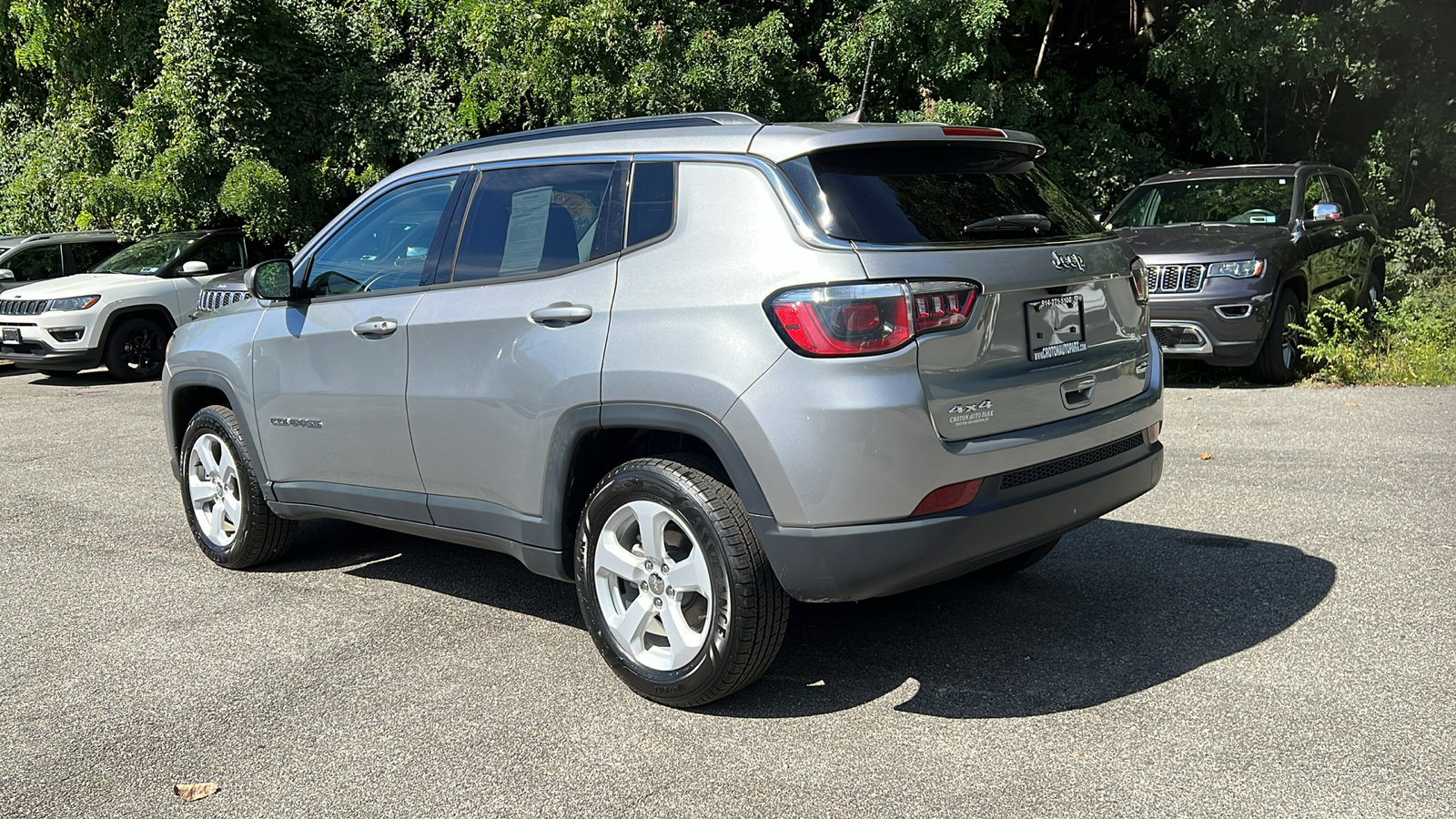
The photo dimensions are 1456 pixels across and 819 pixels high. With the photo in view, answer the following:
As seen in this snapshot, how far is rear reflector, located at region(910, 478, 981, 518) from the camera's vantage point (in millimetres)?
3594

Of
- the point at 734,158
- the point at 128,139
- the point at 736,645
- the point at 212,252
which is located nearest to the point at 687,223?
the point at 734,158

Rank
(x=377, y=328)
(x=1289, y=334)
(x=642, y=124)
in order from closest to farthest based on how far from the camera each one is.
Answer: (x=642, y=124) → (x=377, y=328) → (x=1289, y=334)

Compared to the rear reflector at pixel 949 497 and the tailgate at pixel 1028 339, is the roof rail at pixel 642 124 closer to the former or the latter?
the tailgate at pixel 1028 339

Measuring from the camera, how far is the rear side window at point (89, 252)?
15.1 meters

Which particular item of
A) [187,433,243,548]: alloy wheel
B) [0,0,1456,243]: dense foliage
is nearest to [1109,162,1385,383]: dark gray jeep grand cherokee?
[0,0,1456,243]: dense foliage

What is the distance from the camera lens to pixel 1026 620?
468cm

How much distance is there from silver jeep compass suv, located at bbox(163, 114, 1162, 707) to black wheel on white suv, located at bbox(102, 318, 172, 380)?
32.2ft

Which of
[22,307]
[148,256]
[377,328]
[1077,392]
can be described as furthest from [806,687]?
[148,256]

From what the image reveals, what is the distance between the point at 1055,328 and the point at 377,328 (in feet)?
8.28

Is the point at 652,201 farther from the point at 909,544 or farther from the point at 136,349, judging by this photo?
the point at 136,349

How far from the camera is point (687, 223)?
155 inches

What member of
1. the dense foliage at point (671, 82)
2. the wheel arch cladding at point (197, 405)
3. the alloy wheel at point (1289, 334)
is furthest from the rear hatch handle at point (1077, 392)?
the dense foliage at point (671, 82)

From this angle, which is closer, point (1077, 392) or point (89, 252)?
point (1077, 392)

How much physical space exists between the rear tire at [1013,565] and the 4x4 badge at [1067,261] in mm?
1360
